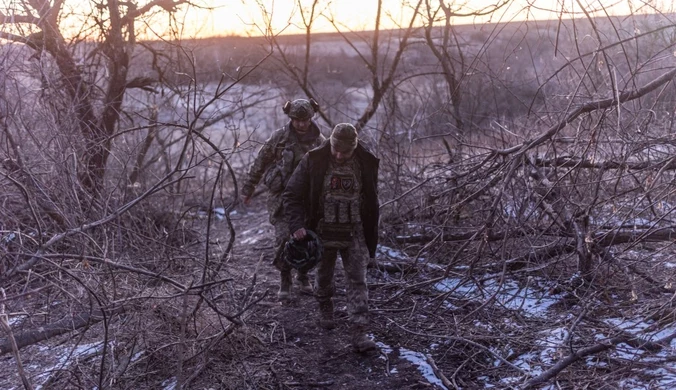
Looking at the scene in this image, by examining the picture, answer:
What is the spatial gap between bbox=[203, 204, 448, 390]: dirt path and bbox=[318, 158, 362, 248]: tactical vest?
2.16 feet

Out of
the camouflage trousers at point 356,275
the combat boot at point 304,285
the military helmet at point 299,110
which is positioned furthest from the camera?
the combat boot at point 304,285

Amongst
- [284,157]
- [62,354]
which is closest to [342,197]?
[284,157]

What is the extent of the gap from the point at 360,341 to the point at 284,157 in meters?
1.96

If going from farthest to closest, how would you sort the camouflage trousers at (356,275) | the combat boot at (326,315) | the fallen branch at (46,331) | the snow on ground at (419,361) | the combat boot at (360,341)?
the combat boot at (326,315)
the camouflage trousers at (356,275)
the combat boot at (360,341)
the snow on ground at (419,361)
the fallen branch at (46,331)

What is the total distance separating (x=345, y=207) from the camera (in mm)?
5055

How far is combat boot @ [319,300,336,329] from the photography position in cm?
554

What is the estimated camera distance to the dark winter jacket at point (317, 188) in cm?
507

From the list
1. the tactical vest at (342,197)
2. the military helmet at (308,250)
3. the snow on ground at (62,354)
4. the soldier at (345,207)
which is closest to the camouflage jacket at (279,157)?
the soldier at (345,207)

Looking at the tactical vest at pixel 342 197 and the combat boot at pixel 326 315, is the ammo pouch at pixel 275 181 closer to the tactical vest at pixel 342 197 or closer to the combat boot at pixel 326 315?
the tactical vest at pixel 342 197

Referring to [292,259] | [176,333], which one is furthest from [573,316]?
[176,333]

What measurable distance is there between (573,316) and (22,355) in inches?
166

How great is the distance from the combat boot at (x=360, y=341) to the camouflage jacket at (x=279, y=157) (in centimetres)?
169

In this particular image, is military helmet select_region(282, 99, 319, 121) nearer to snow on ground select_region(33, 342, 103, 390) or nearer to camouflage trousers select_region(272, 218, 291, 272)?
camouflage trousers select_region(272, 218, 291, 272)

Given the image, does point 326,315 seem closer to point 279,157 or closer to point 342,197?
point 342,197
